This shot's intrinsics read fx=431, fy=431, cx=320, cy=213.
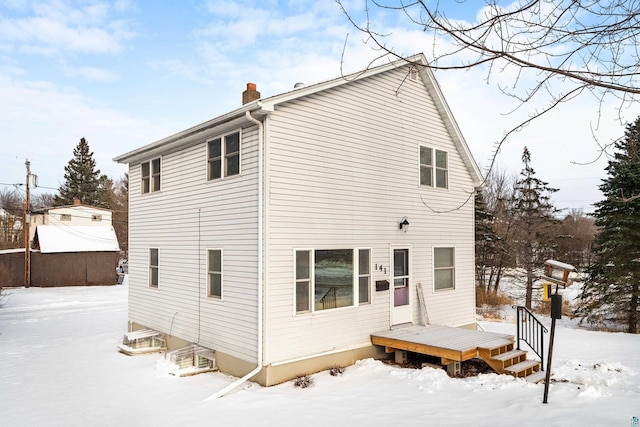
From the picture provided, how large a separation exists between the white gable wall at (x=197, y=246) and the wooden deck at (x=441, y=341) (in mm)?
3067

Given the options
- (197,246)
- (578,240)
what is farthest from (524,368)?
(578,240)

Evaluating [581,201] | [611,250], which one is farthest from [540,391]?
[581,201]

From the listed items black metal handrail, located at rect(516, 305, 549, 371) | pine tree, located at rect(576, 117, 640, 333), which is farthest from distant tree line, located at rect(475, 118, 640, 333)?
black metal handrail, located at rect(516, 305, 549, 371)

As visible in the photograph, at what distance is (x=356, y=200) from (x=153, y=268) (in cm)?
622

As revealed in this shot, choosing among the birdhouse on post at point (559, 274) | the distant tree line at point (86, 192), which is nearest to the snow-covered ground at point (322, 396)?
the birdhouse on post at point (559, 274)

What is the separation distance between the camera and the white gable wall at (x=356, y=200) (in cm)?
826

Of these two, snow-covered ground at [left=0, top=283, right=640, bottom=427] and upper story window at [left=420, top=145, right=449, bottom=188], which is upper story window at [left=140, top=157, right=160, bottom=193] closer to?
snow-covered ground at [left=0, top=283, right=640, bottom=427]

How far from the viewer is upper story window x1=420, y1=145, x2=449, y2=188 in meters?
11.4

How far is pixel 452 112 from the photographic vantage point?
1183 centimetres

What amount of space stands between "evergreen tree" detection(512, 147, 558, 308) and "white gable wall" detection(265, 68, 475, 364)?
42.7 ft

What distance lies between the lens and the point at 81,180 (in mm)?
49500

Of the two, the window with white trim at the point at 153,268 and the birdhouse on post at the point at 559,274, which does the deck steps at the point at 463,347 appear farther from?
the window with white trim at the point at 153,268

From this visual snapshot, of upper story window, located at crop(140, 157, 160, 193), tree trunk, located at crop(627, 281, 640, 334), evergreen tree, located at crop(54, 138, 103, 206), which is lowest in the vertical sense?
tree trunk, located at crop(627, 281, 640, 334)

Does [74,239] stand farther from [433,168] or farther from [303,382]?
[303,382]
